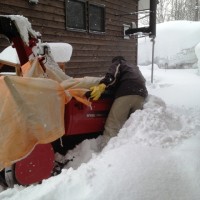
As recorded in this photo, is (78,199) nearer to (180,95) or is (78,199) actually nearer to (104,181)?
(104,181)

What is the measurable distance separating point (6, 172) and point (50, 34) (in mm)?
5080

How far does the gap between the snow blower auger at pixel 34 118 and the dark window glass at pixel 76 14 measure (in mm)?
4433

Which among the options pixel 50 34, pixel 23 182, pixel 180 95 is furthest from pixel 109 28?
pixel 23 182

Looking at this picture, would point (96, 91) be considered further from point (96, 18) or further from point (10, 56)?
point (96, 18)

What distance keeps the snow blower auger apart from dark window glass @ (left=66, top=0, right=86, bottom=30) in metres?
4.43

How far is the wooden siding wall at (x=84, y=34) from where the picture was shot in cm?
674

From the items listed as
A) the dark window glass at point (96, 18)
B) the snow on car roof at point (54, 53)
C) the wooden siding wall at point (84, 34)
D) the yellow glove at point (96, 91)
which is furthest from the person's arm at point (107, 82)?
the dark window glass at point (96, 18)

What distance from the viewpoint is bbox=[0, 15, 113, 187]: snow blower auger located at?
2.61 m

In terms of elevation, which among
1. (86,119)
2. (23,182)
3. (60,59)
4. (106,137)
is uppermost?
(60,59)

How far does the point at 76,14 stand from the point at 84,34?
0.64 metres

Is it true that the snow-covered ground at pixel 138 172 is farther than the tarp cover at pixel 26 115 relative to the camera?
No

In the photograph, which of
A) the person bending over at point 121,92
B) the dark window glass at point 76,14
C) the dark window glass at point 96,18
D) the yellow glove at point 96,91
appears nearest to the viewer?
the yellow glove at point 96,91

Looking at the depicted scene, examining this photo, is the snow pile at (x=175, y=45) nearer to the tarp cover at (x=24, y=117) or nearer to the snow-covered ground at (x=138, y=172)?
the snow-covered ground at (x=138, y=172)

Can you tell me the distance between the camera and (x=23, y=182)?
289 cm
